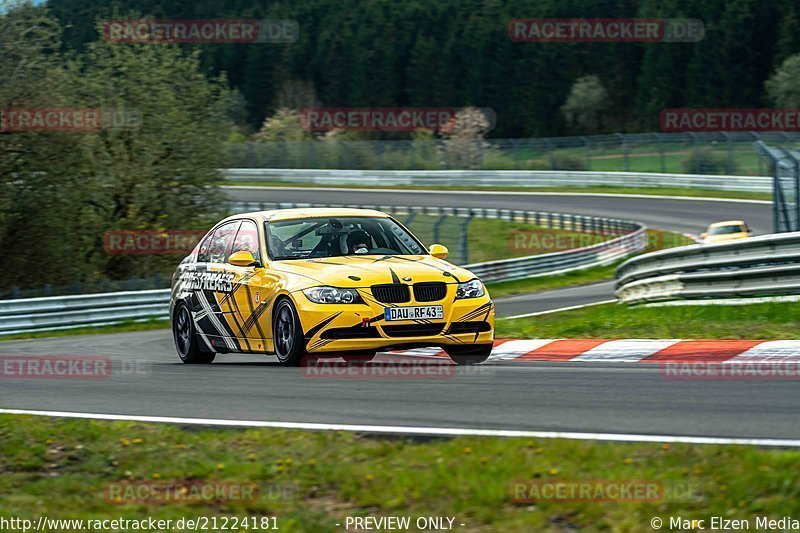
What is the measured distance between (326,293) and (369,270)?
48cm

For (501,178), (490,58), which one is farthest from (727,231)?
(490,58)

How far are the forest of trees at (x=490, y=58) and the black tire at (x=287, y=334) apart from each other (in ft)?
277

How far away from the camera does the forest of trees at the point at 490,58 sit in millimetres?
91812

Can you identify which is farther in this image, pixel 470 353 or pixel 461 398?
pixel 470 353

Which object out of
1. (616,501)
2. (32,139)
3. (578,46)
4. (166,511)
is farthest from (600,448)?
(578,46)

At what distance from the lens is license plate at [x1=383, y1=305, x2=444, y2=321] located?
9.84 metres

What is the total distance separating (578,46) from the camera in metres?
105

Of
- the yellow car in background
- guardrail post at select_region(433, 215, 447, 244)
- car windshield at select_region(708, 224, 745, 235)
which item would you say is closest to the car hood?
the yellow car in background

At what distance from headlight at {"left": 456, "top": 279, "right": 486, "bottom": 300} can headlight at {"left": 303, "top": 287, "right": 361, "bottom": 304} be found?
35.2 inches

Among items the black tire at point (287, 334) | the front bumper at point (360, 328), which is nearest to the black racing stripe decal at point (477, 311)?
the front bumper at point (360, 328)

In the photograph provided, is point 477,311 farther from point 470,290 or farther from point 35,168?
point 35,168

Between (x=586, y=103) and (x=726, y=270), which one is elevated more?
(x=726, y=270)

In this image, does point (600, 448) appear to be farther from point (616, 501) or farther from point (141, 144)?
point (141, 144)

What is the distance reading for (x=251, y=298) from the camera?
1088 cm
